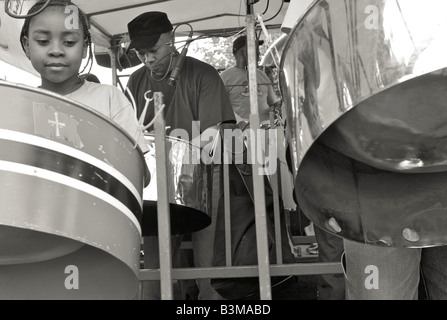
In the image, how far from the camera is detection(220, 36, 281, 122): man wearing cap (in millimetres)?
3051

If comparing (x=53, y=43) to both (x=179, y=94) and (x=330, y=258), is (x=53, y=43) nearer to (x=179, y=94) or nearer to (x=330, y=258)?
(x=179, y=94)

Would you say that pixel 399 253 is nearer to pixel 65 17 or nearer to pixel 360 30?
pixel 360 30

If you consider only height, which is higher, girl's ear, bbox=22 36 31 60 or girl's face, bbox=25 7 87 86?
girl's ear, bbox=22 36 31 60

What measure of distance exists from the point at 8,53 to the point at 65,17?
0.44 metres

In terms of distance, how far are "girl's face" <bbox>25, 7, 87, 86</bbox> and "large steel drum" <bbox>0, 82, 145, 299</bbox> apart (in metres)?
0.39

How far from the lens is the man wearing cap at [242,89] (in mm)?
3051

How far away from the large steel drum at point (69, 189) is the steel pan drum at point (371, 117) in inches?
13.7

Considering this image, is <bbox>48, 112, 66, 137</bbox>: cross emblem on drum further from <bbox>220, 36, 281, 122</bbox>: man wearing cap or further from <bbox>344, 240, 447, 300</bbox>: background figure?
<bbox>220, 36, 281, 122</bbox>: man wearing cap

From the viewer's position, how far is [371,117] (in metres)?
1.30

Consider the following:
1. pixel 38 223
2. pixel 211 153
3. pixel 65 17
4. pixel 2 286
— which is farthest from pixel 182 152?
pixel 38 223

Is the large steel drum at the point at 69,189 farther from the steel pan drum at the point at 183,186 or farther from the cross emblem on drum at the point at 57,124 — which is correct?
the steel pan drum at the point at 183,186

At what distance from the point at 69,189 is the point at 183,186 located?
60 centimetres

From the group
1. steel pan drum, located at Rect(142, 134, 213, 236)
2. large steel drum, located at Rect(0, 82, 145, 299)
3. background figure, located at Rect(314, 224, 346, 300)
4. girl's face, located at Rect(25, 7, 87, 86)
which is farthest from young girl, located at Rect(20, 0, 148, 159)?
background figure, located at Rect(314, 224, 346, 300)

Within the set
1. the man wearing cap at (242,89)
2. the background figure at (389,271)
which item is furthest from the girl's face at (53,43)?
the man wearing cap at (242,89)
